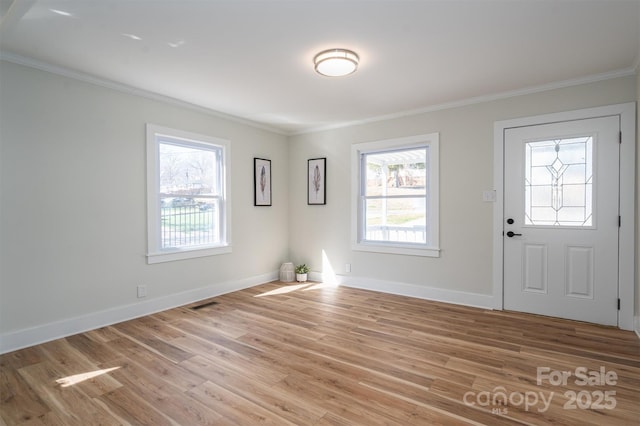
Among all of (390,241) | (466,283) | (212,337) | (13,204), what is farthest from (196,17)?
(466,283)

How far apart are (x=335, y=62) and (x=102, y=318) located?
3398 millimetres

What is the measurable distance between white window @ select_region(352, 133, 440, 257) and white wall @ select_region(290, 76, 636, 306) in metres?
0.11

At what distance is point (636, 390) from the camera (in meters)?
2.16

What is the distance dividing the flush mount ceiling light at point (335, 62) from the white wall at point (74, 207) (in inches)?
83.7

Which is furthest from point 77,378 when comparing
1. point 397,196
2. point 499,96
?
point 499,96

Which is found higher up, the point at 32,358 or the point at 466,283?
the point at 466,283

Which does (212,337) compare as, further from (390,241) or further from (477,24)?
(477,24)

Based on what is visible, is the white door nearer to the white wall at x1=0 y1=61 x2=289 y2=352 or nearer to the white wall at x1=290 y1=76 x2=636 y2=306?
the white wall at x1=290 y1=76 x2=636 y2=306

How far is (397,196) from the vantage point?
4.68m

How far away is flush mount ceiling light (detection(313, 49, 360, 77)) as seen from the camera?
8.87 feet

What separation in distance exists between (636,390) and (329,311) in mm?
2606

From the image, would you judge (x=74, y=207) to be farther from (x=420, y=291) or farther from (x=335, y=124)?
(x=420, y=291)

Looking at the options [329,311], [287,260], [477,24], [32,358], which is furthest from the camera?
[287,260]

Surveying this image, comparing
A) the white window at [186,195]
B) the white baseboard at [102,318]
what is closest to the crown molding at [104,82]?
the white window at [186,195]
